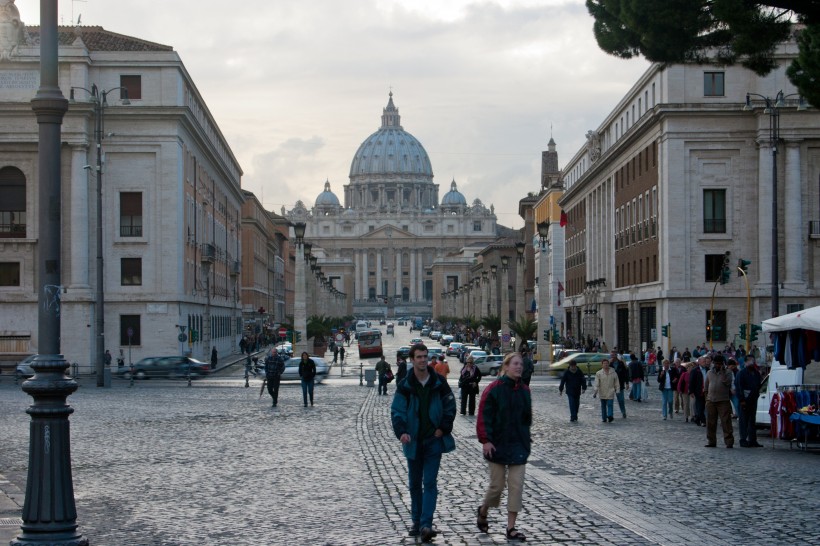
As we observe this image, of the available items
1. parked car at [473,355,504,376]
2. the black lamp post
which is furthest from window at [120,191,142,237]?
the black lamp post

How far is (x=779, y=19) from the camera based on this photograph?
20531mm

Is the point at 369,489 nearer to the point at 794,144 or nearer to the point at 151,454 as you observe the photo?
the point at 151,454

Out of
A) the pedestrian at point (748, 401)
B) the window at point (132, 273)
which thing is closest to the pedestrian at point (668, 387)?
the pedestrian at point (748, 401)

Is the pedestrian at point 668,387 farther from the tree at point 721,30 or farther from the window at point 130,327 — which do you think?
the window at point 130,327

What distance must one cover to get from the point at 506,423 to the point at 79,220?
44.4 meters

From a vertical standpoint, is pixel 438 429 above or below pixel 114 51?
below

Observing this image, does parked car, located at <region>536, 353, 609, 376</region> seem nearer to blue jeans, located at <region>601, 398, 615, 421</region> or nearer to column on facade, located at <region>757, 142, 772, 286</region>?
column on facade, located at <region>757, 142, 772, 286</region>

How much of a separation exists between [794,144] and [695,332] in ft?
27.9

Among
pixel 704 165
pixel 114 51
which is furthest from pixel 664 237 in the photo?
pixel 114 51

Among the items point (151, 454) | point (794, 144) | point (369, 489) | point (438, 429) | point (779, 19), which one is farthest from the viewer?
point (794, 144)

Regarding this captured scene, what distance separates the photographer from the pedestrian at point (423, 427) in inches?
424

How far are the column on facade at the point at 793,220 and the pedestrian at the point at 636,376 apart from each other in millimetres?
19213

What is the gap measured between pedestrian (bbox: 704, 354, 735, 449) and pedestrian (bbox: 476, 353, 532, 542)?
978cm

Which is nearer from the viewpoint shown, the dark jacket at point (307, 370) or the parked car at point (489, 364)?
the dark jacket at point (307, 370)
